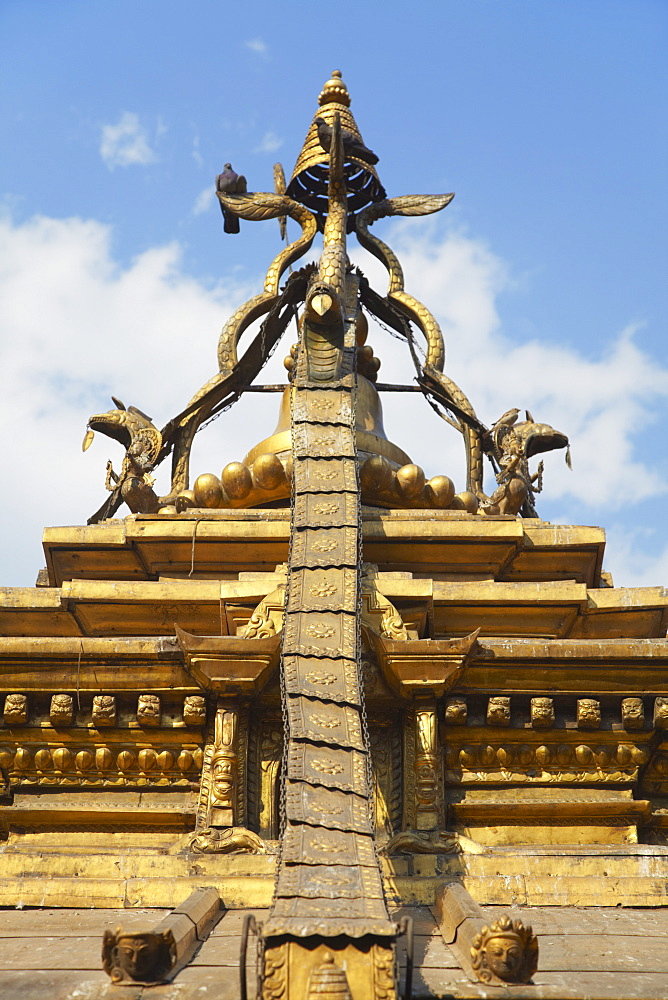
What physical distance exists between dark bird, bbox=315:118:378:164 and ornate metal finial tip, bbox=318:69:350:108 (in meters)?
1.10

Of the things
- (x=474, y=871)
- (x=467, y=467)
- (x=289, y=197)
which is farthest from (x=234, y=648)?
(x=289, y=197)

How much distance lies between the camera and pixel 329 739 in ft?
24.2

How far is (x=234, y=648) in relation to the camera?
28.1 feet

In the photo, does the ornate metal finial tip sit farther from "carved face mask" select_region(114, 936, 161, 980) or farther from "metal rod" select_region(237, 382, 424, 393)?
"carved face mask" select_region(114, 936, 161, 980)

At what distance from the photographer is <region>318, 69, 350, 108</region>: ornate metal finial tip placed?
17297mm

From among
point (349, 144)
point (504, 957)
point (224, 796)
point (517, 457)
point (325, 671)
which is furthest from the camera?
point (349, 144)

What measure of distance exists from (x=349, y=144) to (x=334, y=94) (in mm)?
1793

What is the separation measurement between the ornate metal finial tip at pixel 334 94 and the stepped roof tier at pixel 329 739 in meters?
6.31

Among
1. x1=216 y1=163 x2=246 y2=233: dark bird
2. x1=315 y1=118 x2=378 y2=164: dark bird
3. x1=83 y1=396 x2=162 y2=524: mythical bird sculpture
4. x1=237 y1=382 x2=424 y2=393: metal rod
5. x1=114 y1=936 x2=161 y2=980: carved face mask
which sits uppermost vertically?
x1=315 y1=118 x2=378 y2=164: dark bird

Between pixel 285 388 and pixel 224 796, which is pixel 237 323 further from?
pixel 224 796

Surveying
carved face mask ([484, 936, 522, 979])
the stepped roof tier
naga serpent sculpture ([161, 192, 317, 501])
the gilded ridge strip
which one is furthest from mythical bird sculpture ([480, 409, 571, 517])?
carved face mask ([484, 936, 522, 979])

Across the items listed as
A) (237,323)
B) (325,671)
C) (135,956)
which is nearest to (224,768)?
(325,671)

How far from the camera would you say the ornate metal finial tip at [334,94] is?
1730 centimetres

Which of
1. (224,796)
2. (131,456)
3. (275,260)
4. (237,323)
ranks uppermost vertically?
(275,260)
